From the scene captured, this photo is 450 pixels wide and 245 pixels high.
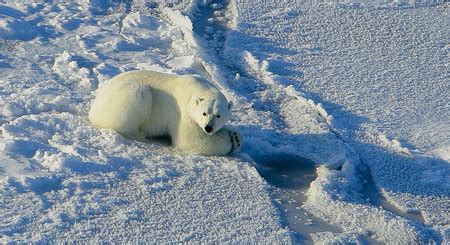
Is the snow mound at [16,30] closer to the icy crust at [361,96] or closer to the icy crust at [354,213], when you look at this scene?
the icy crust at [361,96]

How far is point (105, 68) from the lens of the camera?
23.4 feet

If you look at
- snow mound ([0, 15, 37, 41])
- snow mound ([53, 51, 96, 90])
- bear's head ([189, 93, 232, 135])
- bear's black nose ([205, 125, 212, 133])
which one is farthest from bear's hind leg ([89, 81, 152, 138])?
snow mound ([0, 15, 37, 41])

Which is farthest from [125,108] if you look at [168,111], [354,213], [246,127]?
[354,213]

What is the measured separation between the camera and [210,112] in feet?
18.2

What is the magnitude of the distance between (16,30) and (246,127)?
2.97m

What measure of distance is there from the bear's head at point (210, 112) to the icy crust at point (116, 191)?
0.93ft

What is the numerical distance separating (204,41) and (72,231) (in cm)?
362

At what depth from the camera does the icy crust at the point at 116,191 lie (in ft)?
15.6

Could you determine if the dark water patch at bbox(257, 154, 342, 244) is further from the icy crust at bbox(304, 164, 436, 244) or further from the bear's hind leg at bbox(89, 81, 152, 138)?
the bear's hind leg at bbox(89, 81, 152, 138)

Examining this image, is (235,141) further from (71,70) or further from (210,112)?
(71,70)

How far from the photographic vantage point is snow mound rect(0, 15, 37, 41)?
775cm

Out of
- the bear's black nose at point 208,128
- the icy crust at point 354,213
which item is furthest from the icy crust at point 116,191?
the icy crust at point 354,213

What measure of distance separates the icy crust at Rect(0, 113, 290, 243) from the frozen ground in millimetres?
12

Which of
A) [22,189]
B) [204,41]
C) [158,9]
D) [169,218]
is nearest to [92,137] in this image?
[22,189]
